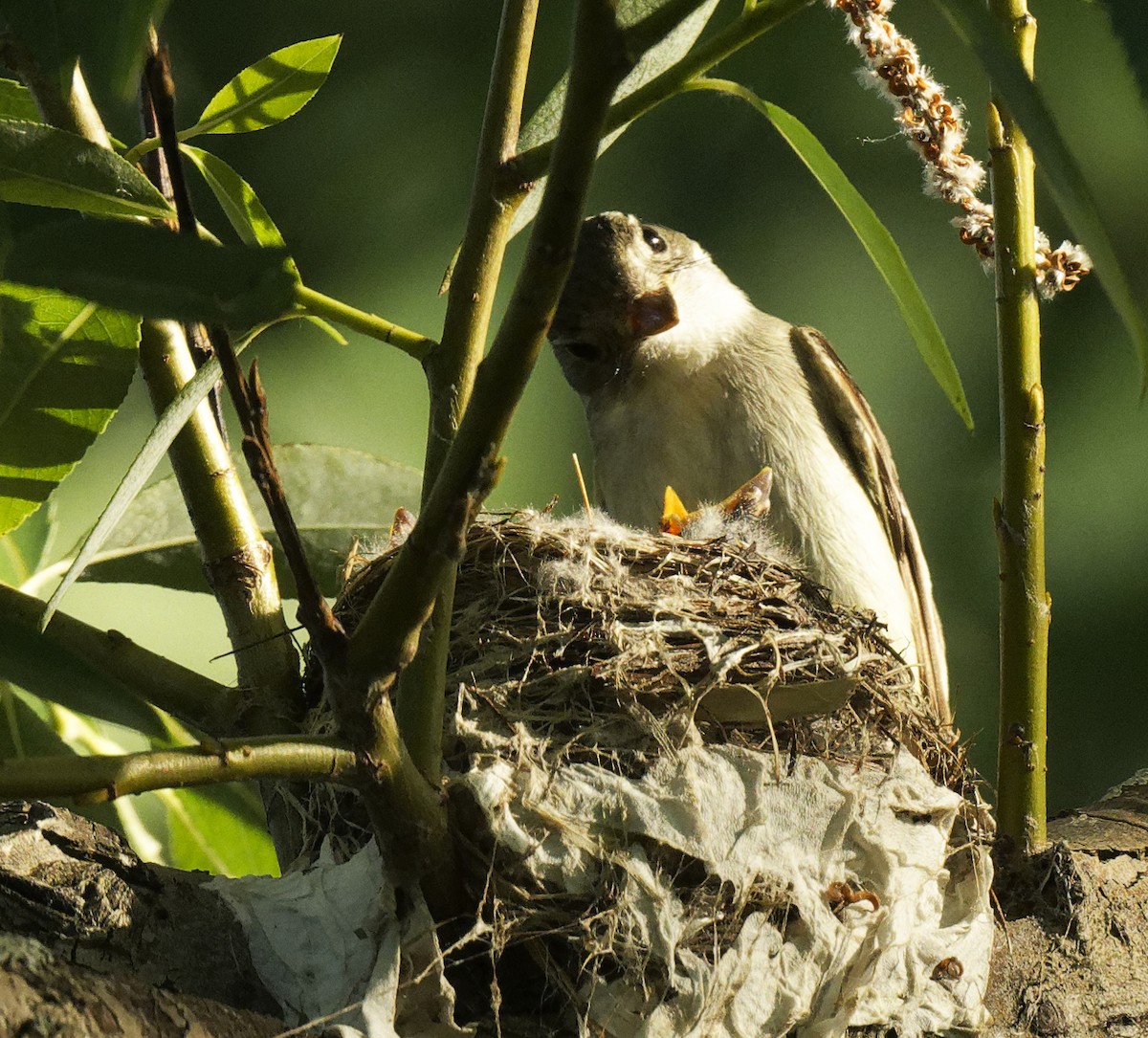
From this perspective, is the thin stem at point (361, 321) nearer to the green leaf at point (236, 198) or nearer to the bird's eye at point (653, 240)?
the green leaf at point (236, 198)

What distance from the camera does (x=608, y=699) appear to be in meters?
1.42

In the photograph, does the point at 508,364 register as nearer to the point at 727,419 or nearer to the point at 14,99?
the point at 14,99

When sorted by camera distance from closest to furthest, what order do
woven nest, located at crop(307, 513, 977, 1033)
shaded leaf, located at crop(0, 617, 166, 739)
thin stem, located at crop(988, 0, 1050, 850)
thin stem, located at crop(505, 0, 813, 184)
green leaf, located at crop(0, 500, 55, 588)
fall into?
shaded leaf, located at crop(0, 617, 166, 739) < thin stem, located at crop(505, 0, 813, 184) < woven nest, located at crop(307, 513, 977, 1033) < thin stem, located at crop(988, 0, 1050, 850) < green leaf, located at crop(0, 500, 55, 588)

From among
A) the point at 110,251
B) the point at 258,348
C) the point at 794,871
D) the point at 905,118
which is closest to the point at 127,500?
the point at 110,251

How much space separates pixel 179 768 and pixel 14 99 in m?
0.79

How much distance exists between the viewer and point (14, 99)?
1.36 meters

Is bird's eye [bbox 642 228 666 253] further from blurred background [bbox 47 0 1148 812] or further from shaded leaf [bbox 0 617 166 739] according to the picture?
shaded leaf [bbox 0 617 166 739]

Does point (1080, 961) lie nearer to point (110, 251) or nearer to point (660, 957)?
point (660, 957)

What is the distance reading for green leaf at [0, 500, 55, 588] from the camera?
181cm

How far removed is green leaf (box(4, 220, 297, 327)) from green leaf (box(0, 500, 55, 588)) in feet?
3.63

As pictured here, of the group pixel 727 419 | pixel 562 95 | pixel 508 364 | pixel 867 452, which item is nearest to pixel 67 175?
pixel 508 364

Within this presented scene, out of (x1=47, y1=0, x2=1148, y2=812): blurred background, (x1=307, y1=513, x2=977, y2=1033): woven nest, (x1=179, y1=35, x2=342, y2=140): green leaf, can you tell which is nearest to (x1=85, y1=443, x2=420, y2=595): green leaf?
(x1=307, y1=513, x2=977, y2=1033): woven nest

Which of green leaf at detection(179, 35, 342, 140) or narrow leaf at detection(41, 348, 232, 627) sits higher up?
green leaf at detection(179, 35, 342, 140)

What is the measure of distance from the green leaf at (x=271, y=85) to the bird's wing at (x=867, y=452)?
55.3 inches
